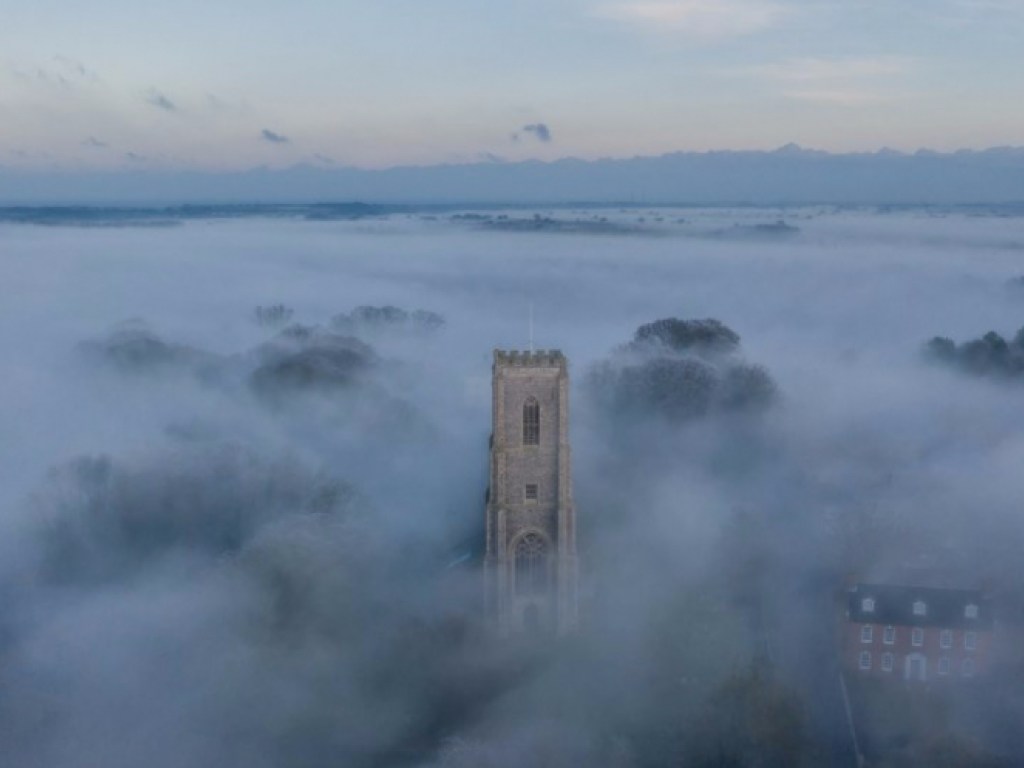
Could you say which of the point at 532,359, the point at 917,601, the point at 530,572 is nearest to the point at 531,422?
the point at 532,359

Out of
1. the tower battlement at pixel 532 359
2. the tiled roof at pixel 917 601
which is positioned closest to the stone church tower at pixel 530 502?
the tower battlement at pixel 532 359

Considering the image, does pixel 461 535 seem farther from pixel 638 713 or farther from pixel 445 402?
pixel 445 402

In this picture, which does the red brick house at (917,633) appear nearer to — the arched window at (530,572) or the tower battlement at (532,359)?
the arched window at (530,572)

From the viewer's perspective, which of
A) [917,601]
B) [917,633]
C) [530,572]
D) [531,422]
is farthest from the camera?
[530,572]

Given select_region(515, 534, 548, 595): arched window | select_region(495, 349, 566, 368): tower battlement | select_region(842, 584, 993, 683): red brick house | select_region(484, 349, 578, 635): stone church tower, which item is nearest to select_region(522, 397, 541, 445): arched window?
select_region(484, 349, 578, 635): stone church tower

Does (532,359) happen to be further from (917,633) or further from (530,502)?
(917,633)

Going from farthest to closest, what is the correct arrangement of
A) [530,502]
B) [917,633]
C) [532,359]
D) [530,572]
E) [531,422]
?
1. [530,572]
2. [530,502]
3. [531,422]
4. [532,359]
5. [917,633]
